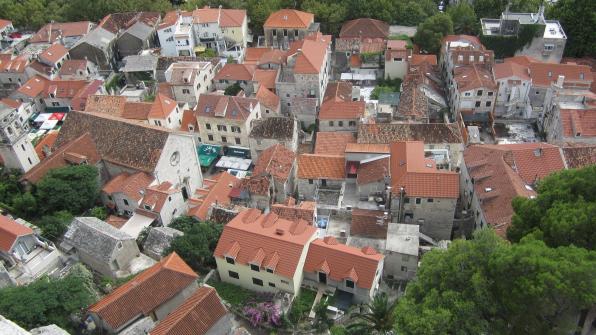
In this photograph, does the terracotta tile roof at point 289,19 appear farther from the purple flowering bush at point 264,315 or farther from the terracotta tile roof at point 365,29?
the purple flowering bush at point 264,315

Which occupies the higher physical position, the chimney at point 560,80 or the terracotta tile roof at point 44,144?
the chimney at point 560,80

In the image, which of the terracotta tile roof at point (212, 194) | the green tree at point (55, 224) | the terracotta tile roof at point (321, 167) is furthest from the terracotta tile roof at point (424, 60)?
the green tree at point (55, 224)

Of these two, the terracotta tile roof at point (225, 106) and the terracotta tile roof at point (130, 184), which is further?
the terracotta tile roof at point (225, 106)

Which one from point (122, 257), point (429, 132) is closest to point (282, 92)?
point (429, 132)

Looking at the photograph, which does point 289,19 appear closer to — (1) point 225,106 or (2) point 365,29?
(2) point 365,29

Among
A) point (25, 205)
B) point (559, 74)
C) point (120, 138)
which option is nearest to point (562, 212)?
Answer: point (559, 74)

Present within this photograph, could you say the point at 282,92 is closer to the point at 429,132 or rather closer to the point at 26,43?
the point at 429,132

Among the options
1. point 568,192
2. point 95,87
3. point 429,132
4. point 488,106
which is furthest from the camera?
point 95,87
